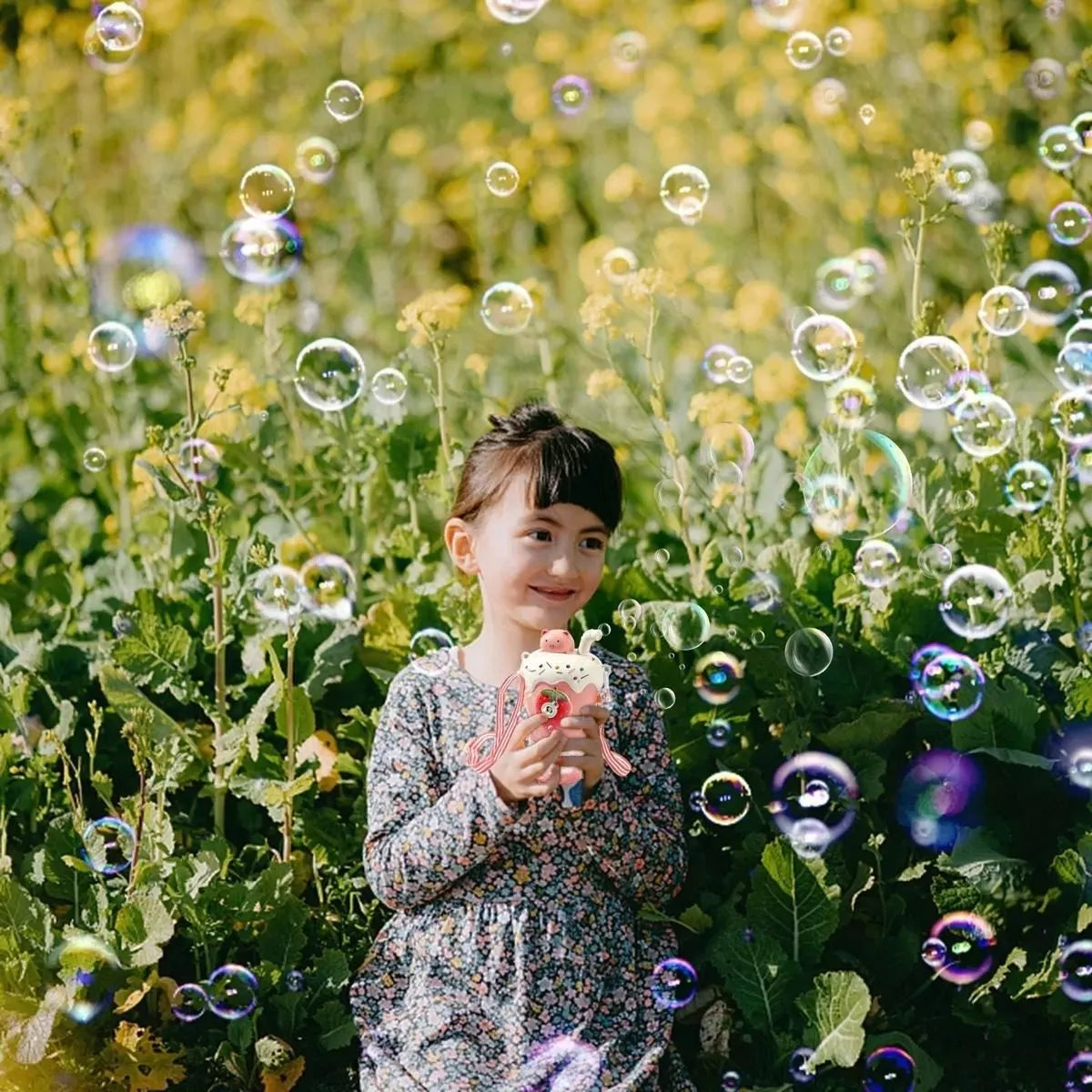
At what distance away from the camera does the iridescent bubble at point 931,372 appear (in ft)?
10.1

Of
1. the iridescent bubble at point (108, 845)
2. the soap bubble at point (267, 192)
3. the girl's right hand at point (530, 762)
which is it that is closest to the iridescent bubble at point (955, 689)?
the girl's right hand at point (530, 762)

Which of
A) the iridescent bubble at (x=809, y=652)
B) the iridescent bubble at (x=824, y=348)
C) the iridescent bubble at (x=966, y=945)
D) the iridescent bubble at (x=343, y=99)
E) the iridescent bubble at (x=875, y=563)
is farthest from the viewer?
the iridescent bubble at (x=343, y=99)

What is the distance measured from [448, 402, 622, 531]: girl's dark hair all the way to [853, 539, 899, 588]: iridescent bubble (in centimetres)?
58

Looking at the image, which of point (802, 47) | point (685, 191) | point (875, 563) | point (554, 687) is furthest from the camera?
point (802, 47)

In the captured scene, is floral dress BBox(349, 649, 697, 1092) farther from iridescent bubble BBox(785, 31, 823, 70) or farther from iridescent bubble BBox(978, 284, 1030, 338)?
iridescent bubble BBox(785, 31, 823, 70)

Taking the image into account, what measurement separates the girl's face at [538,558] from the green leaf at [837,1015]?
0.67 metres

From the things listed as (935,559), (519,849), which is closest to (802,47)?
(935,559)

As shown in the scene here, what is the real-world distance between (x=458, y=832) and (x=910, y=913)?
863 mm

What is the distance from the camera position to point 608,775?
2.58 meters

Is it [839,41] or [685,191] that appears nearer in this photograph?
[685,191]

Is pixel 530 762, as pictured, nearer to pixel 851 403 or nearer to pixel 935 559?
pixel 935 559

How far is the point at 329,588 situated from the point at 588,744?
3.26 feet

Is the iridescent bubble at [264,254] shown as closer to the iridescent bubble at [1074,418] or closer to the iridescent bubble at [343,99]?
the iridescent bubble at [343,99]

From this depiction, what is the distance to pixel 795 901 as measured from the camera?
2.61m
